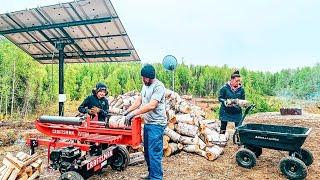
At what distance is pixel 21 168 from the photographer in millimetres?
6109

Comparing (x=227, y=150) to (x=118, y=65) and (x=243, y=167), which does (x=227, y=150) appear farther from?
(x=118, y=65)

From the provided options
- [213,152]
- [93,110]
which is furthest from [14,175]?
[213,152]

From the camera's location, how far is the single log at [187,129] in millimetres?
8719

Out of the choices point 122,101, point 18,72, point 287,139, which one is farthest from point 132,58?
point 18,72

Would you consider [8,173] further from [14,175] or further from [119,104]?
[119,104]

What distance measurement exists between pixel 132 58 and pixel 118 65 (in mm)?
23110

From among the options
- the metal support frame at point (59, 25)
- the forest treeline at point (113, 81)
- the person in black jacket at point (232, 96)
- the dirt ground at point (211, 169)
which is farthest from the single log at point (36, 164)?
the forest treeline at point (113, 81)

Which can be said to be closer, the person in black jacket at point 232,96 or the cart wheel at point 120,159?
the cart wheel at point 120,159

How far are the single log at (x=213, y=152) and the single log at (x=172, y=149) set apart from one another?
73 cm

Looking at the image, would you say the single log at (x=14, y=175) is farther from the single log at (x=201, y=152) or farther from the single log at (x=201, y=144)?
the single log at (x=201, y=144)

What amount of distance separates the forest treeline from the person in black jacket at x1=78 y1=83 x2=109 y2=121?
9457mm

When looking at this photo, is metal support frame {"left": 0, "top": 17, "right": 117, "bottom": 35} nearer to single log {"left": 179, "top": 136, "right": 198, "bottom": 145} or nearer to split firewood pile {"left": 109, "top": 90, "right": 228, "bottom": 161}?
split firewood pile {"left": 109, "top": 90, "right": 228, "bottom": 161}

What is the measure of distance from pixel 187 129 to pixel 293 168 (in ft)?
9.53

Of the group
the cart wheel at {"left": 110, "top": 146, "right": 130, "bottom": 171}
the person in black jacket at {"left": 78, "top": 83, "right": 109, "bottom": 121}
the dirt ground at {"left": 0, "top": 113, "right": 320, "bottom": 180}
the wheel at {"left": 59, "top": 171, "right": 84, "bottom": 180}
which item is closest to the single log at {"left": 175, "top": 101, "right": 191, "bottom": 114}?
the dirt ground at {"left": 0, "top": 113, "right": 320, "bottom": 180}
